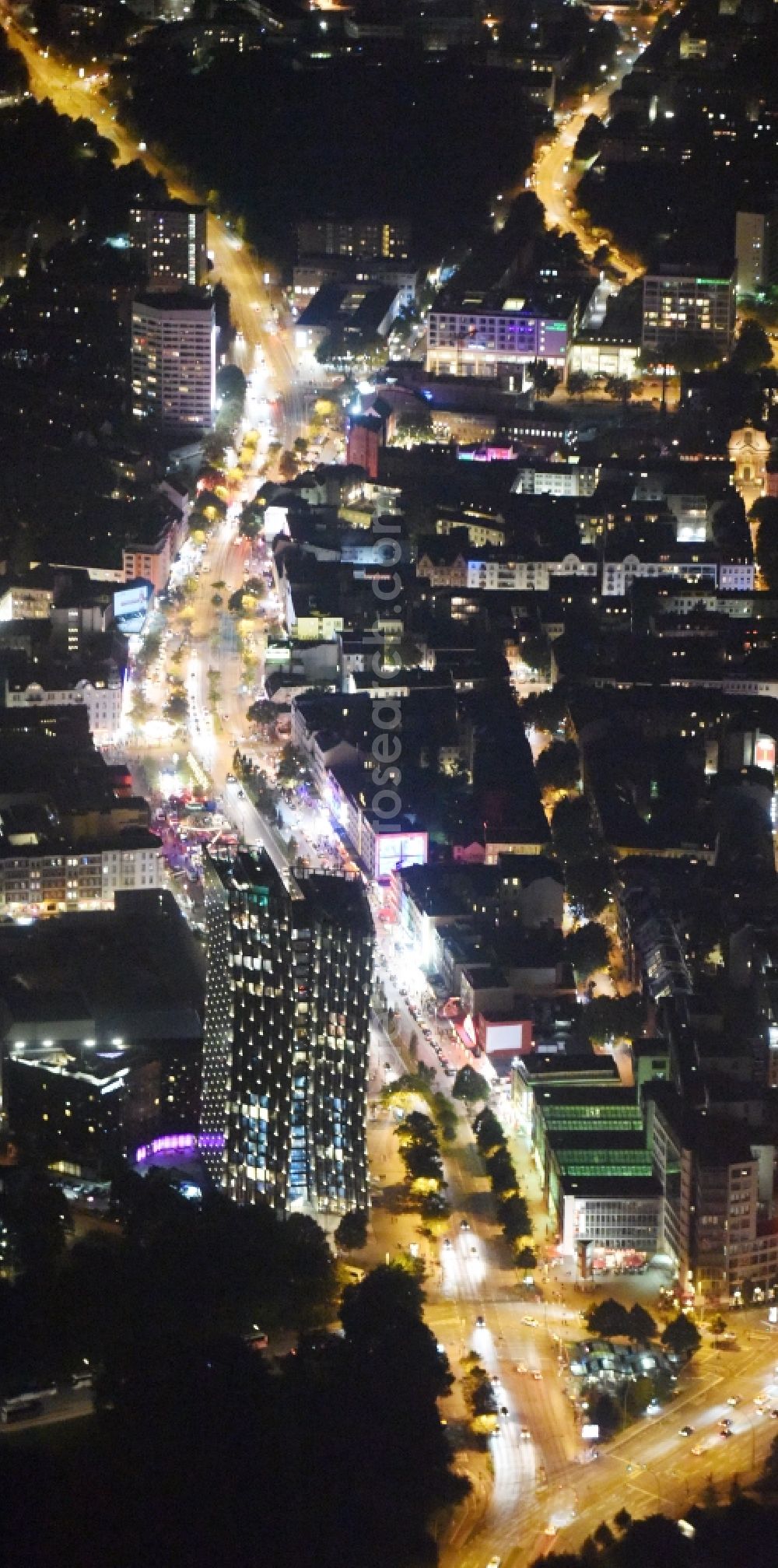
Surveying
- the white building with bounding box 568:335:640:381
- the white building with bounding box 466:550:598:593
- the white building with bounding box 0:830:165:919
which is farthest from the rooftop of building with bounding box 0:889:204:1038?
the white building with bounding box 568:335:640:381

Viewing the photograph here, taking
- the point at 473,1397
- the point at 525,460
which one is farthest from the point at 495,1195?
the point at 525,460

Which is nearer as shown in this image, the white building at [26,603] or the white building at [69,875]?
the white building at [69,875]

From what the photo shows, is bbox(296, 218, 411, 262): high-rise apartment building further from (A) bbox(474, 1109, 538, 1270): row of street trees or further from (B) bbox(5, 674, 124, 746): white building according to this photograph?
(A) bbox(474, 1109, 538, 1270): row of street trees

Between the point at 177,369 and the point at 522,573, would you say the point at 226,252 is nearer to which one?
the point at 177,369

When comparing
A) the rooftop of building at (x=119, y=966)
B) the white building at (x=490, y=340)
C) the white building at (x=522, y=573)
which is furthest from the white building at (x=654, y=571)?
the rooftop of building at (x=119, y=966)

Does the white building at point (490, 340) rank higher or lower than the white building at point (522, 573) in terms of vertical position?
higher

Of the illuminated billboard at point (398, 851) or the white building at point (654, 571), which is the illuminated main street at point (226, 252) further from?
the illuminated billboard at point (398, 851)
